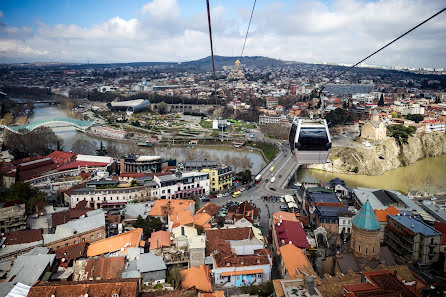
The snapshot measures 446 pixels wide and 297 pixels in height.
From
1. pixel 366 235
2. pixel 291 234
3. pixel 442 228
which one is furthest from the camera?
pixel 442 228

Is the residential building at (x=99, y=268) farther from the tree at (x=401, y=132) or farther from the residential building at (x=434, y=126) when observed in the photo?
the residential building at (x=434, y=126)

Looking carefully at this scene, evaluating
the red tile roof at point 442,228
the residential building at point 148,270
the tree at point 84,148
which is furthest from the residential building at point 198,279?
the tree at point 84,148

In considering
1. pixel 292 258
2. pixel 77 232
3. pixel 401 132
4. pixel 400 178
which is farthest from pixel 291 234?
pixel 401 132

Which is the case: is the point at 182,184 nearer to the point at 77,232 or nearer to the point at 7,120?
the point at 77,232

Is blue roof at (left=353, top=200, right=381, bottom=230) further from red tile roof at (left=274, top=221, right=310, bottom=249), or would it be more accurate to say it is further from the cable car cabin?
the cable car cabin

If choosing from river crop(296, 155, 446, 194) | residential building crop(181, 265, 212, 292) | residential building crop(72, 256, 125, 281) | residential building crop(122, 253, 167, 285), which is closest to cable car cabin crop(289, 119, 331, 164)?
residential building crop(181, 265, 212, 292)

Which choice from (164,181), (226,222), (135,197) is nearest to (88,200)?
(135,197)
